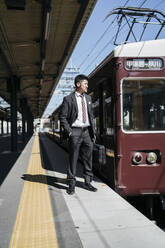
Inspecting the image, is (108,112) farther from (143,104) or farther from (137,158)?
(137,158)

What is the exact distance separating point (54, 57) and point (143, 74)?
6828 millimetres

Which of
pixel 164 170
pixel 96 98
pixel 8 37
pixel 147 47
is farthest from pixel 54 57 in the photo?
pixel 164 170

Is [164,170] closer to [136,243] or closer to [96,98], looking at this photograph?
[136,243]

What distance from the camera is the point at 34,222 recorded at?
328 centimetres

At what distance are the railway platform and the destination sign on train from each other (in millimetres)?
1961

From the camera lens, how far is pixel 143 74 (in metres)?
4.20

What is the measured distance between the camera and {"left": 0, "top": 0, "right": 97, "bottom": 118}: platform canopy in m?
6.46

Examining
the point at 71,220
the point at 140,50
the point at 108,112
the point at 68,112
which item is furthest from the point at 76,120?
the point at 71,220

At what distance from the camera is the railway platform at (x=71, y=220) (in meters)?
2.70

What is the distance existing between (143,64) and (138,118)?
2.68 ft

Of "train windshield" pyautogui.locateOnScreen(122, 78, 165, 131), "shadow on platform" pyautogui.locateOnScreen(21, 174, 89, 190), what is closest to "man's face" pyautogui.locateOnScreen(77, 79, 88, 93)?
"train windshield" pyautogui.locateOnScreen(122, 78, 165, 131)

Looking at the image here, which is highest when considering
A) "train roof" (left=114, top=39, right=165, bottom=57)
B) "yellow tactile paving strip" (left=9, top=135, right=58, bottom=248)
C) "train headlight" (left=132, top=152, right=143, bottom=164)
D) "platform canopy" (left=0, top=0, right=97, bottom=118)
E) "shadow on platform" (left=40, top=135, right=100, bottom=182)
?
→ "platform canopy" (left=0, top=0, right=97, bottom=118)

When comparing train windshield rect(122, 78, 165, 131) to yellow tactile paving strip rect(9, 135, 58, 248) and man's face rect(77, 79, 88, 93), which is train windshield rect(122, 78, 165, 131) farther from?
yellow tactile paving strip rect(9, 135, 58, 248)

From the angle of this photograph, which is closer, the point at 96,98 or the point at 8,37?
the point at 96,98
